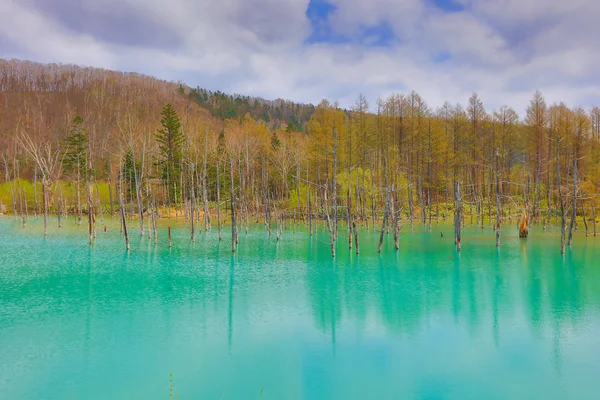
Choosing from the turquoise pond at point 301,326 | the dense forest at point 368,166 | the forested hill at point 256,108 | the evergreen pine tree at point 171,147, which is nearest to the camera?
the turquoise pond at point 301,326

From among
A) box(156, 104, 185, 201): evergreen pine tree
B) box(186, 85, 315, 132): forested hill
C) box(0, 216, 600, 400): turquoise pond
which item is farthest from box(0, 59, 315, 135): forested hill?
box(0, 216, 600, 400): turquoise pond

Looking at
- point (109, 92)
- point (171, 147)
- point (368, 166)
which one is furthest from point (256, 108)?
point (368, 166)

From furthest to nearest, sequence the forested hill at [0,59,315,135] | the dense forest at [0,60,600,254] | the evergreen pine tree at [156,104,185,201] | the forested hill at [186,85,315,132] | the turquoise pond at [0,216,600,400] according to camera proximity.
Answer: the forested hill at [186,85,315,132]
the forested hill at [0,59,315,135]
the evergreen pine tree at [156,104,185,201]
the dense forest at [0,60,600,254]
the turquoise pond at [0,216,600,400]

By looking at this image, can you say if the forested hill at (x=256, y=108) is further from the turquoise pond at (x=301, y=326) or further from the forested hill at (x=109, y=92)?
the turquoise pond at (x=301, y=326)

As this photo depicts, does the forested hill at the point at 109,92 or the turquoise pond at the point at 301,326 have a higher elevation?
the forested hill at the point at 109,92

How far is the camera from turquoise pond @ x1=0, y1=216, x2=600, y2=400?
33.0 ft

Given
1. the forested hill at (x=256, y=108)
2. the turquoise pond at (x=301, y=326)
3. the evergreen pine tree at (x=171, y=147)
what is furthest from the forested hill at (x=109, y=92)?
the turquoise pond at (x=301, y=326)

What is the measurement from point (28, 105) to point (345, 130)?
85445 millimetres

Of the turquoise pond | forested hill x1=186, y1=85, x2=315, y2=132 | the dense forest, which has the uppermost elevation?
Answer: forested hill x1=186, y1=85, x2=315, y2=132

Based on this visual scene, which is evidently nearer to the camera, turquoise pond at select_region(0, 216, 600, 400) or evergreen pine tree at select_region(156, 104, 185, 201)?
turquoise pond at select_region(0, 216, 600, 400)

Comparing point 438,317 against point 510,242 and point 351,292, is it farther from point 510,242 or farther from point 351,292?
point 510,242

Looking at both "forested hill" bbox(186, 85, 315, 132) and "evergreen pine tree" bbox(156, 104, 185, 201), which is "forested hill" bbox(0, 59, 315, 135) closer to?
"forested hill" bbox(186, 85, 315, 132)

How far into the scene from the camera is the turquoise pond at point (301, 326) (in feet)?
33.0

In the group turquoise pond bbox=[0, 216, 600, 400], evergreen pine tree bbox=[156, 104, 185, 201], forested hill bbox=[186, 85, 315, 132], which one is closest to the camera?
turquoise pond bbox=[0, 216, 600, 400]
